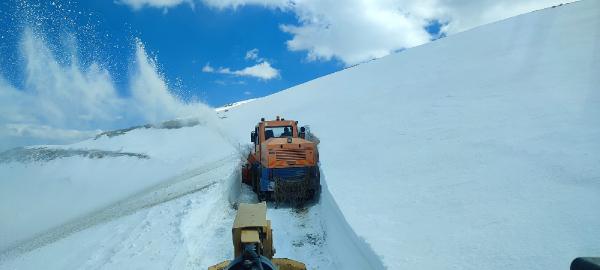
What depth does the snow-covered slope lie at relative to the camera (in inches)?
193

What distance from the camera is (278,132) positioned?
42.0 feet

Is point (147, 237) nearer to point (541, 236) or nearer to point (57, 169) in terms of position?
point (541, 236)

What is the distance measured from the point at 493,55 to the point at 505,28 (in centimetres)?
709

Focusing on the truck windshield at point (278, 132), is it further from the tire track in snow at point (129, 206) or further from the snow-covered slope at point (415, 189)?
the tire track in snow at point (129, 206)

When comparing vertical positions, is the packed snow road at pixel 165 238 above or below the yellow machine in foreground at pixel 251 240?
below

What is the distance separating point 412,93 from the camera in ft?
56.3

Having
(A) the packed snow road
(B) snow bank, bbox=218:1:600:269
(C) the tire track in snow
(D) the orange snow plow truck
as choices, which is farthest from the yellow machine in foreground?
(C) the tire track in snow

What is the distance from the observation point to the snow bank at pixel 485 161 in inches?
182

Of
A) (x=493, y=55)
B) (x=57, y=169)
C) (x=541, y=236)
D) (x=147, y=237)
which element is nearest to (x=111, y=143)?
(x=57, y=169)

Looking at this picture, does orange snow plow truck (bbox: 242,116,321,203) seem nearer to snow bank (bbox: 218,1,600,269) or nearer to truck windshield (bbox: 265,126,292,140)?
snow bank (bbox: 218,1,600,269)

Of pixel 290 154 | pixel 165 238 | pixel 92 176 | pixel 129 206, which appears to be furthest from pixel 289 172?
pixel 92 176

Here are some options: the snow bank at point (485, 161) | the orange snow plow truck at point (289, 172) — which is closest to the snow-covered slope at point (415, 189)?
the snow bank at point (485, 161)

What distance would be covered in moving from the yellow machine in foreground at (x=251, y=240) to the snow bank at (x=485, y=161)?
164cm

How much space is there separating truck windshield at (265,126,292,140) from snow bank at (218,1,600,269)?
1.45 m
